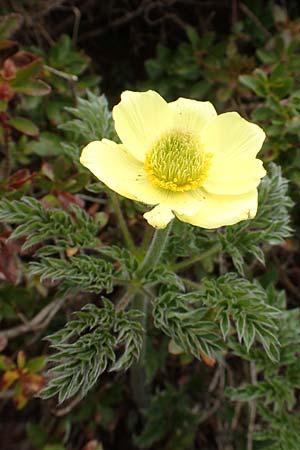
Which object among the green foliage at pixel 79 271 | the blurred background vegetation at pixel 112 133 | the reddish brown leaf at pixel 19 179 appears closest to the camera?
the green foliage at pixel 79 271

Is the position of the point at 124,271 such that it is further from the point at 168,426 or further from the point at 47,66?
the point at 47,66

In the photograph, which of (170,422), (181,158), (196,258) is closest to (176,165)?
(181,158)

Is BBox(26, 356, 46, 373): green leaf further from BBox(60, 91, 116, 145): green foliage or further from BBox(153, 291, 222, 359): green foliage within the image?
BBox(60, 91, 116, 145): green foliage

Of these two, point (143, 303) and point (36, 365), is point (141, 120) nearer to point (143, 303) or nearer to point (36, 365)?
point (143, 303)

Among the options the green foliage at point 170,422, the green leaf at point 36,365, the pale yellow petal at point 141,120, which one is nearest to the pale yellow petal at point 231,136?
the pale yellow petal at point 141,120

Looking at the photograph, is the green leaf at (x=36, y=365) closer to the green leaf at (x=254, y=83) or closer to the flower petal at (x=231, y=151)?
the flower petal at (x=231, y=151)
